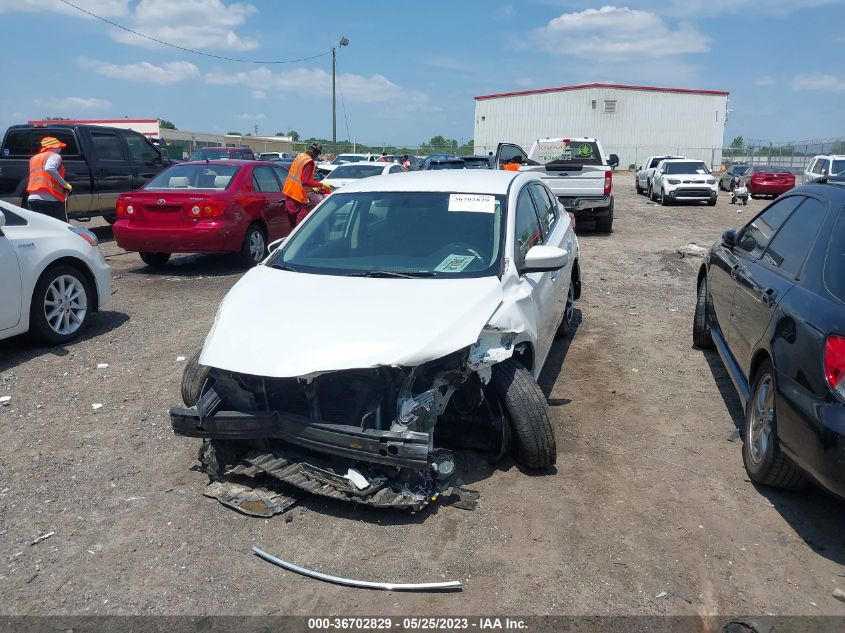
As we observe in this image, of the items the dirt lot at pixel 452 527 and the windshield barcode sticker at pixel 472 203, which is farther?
the windshield barcode sticker at pixel 472 203

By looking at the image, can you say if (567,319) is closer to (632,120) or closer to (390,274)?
(390,274)

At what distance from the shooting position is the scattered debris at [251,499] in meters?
3.67

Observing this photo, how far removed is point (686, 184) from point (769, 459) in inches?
810

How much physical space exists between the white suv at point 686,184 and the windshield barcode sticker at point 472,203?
1957cm

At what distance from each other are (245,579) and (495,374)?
1.77 meters

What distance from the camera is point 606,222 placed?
50.6 ft

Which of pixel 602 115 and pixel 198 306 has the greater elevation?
pixel 602 115

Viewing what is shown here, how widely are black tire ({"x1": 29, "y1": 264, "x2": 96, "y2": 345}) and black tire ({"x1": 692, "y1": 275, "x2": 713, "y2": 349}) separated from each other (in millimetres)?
6012

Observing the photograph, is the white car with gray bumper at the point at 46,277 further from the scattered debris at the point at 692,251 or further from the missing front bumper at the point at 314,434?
the scattered debris at the point at 692,251

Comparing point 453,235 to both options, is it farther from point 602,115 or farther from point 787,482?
point 602,115

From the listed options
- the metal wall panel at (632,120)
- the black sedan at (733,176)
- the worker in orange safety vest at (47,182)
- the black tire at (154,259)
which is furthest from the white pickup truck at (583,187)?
the metal wall panel at (632,120)

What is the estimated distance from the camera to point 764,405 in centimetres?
392

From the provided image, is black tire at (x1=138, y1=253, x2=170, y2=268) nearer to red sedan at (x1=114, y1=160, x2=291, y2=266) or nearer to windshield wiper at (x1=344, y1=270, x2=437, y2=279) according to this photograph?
red sedan at (x1=114, y1=160, x2=291, y2=266)

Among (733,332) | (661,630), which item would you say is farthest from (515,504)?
(733,332)
